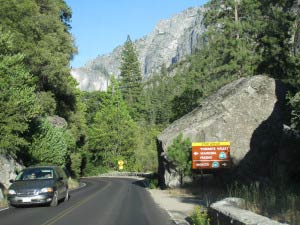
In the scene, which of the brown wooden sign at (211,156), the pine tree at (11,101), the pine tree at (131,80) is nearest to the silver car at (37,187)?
the pine tree at (11,101)

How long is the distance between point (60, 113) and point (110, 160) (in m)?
47.2

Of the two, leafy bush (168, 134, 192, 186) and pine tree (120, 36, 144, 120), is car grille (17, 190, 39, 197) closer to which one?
leafy bush (168, 134, 192, 186)

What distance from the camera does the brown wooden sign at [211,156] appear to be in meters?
26.6

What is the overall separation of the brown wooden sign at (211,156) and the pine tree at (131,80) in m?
93.3

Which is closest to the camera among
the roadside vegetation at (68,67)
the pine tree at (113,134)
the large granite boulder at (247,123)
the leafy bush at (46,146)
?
the roadside vegetation at (68,67)

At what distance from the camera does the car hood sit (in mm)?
19312

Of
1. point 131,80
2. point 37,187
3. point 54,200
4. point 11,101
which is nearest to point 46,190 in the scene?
point 37,187

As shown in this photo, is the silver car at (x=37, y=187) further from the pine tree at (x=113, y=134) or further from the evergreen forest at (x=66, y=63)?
the pine tree at (x=113, y=134)

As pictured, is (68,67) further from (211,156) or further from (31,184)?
(31,184)

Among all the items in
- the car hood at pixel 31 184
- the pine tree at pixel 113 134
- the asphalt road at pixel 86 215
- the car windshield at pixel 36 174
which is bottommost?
the asphalt road at pixel 86 215

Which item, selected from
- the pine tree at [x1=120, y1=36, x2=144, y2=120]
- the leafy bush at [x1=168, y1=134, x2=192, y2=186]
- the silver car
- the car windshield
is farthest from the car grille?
the pine tree at [x1=120, y1=36, x2=144, y2=120]

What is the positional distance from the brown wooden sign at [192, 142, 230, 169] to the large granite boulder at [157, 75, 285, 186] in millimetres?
1669

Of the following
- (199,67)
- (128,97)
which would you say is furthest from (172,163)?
(128,97)

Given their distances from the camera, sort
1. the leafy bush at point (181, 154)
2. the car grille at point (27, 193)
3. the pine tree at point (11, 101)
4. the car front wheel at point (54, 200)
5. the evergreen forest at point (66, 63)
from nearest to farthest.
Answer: the car grille at point (27, 193)
the car front wheel at point (54, 200)
the pine tree at point (11, 101)
the evergreen forest at point (66, 63)
the leafy bush at point (181, 154)
